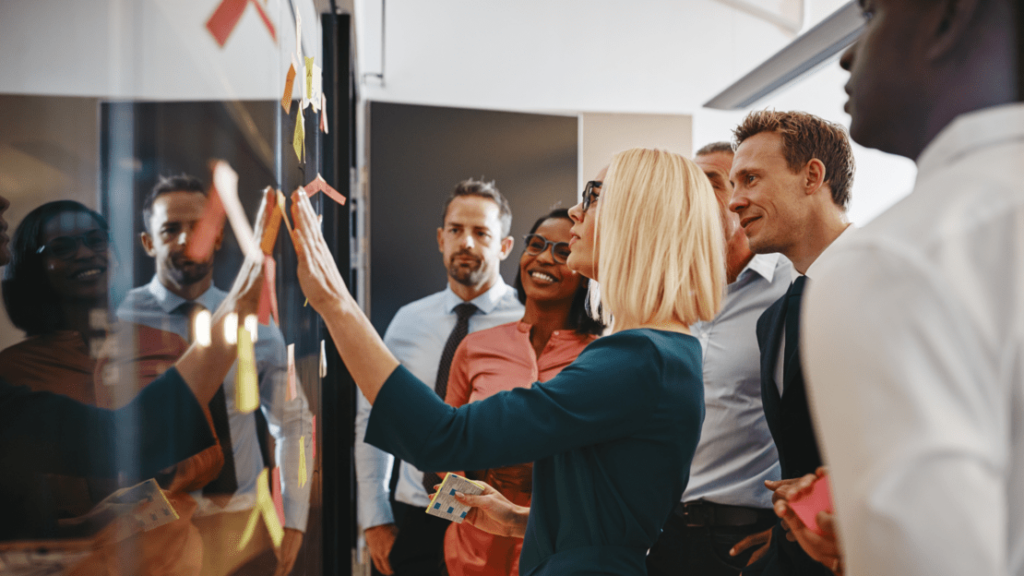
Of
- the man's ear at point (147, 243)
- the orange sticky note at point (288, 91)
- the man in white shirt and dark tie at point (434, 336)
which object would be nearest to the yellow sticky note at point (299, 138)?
the orange sticky note at point (288, 91)

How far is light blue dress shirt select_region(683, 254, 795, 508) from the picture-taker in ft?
6.93

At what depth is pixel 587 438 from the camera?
1142mm

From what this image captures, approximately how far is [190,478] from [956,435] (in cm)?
52

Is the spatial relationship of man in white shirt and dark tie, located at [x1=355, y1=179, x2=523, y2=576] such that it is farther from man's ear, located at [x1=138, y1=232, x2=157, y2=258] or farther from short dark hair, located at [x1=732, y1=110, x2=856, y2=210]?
man's ear, located at [x1=138, y1=232, x2=157, y2=258]

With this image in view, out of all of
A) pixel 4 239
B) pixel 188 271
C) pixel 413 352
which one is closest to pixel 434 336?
pixel 413 352

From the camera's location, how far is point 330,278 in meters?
1.16

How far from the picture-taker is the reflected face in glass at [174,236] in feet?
1.31

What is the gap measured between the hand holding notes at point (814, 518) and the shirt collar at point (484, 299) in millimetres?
1898

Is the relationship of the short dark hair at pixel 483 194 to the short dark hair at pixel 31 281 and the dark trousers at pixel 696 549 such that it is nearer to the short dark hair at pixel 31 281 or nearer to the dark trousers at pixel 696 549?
the dark trousers at pixel 696 549

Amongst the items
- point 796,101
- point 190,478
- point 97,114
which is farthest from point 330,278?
point 796,101

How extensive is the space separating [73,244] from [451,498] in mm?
1179

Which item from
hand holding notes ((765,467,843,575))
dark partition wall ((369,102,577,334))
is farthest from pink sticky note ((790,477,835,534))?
dark partition wall ((369,102,577,334))

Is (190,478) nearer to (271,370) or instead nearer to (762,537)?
(271,370)

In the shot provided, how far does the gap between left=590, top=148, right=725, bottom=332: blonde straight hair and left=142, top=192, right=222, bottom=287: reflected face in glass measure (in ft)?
2.93
